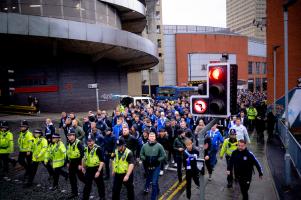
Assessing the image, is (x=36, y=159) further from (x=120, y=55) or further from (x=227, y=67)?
(x=120, y=55)

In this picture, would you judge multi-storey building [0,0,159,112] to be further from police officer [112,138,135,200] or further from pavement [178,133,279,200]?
pavement [178,133,279,200]

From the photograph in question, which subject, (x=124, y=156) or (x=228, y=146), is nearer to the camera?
(x=124, y=156)

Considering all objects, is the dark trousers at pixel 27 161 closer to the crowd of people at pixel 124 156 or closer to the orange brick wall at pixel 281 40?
the crowd of people at pixel 124 156

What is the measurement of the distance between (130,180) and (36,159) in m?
3.55

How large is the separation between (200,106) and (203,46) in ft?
213

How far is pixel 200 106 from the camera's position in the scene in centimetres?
577

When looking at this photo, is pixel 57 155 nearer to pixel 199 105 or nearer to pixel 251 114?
pixel 199 105

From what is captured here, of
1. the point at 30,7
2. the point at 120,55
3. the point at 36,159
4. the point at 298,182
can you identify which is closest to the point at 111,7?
the point at 120,55

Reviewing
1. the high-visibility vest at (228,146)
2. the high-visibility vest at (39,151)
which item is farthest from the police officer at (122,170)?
the high-visibility vest at (228,146)

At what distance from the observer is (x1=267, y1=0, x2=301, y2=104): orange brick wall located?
21906 mm

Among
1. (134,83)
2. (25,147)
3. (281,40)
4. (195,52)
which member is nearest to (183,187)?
(25,147)

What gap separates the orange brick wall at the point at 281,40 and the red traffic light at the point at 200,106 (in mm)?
19258

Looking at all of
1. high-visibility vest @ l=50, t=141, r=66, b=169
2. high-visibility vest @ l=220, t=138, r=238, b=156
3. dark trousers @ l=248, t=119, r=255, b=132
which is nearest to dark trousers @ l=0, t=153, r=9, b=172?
high-visibility vest @ l=50, t=141, r=66, b=169

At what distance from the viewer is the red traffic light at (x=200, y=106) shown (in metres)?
5.73
